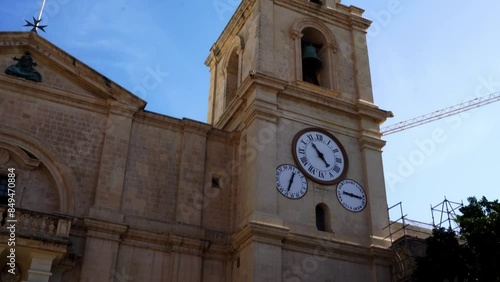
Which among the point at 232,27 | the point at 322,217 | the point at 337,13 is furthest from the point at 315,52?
the point at 322,217

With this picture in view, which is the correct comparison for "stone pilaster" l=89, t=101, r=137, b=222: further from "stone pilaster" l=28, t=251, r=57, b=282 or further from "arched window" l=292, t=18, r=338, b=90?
"arched window" l=292, t=18, r=338, b=90

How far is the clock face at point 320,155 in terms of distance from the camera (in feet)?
64.2

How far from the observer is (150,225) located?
709 inches

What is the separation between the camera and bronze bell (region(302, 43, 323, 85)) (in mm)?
22953

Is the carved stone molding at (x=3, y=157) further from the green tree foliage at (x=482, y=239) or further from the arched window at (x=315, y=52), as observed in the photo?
the green tree foliage at (x=482, y=239)

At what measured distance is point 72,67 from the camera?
1948 cm

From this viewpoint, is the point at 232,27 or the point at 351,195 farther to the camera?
the point at 232,27

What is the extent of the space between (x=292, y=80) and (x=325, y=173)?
12.3ft

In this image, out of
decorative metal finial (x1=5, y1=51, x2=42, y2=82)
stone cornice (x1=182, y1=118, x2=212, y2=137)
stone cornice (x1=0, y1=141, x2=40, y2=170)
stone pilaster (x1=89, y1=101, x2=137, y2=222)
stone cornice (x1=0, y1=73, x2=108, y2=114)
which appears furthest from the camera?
stone cornice (x1=182, y1=118, x2=212, y2=137)

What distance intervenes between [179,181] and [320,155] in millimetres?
4692

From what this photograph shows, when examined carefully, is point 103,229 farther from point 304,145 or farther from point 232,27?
point 232,27

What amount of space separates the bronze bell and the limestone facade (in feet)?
3.37

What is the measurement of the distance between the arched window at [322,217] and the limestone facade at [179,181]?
0.06m

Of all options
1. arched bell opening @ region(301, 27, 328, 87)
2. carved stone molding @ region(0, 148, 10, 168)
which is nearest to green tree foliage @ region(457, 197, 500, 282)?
arched bell opening @ region(301, 27, 328, 87)
